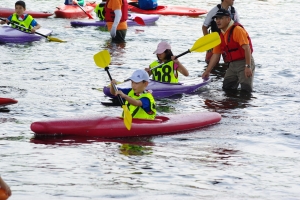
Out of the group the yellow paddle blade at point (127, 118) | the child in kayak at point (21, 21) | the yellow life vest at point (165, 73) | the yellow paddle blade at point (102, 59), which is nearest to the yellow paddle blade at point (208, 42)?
the yellow life vest at point (165, 73)

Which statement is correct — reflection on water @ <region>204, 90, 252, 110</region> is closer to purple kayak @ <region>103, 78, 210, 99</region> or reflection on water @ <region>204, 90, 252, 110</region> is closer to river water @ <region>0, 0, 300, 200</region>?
river water @ <region>0, 0, 300, 200</region>

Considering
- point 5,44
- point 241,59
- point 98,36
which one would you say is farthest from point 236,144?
point 98,36

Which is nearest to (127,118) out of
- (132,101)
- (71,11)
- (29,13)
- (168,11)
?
(132,101)

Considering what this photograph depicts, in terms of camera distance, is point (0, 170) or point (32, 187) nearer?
point (32, 187)

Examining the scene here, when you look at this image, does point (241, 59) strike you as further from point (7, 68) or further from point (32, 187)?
point (32, 187)

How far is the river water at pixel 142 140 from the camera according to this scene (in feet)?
18.7

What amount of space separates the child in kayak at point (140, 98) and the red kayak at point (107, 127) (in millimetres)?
103

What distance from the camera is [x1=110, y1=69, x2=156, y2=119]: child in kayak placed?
731 cm

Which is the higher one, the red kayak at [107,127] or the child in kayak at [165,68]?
the child in kayak at [165,68]

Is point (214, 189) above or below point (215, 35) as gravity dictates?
below

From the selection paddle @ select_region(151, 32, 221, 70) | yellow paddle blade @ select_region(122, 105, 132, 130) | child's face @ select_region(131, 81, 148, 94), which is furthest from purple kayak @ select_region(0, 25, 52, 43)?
yellow paddle blade @ select_region(122, 105, 132, 130)

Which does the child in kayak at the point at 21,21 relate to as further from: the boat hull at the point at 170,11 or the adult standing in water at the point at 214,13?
the boat hull at the point at 170,11

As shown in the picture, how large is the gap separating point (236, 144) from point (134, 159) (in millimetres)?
1409

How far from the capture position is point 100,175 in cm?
591
